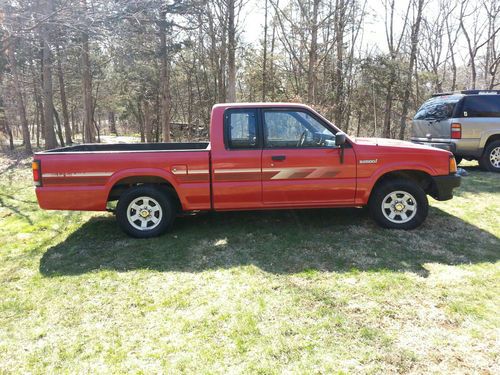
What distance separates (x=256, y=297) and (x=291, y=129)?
2461 millimetres

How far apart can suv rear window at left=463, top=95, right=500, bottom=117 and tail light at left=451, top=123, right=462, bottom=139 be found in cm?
36

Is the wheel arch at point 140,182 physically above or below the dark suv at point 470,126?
below

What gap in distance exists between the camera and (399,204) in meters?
5.11

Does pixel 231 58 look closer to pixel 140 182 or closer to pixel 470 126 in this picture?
pixel 470 126

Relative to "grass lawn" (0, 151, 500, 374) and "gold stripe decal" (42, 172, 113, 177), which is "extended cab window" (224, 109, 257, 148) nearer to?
"grass lawn" (0, 151, 500, 374)

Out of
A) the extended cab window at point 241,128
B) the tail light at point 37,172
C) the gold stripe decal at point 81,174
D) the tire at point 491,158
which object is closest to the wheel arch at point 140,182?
the gold stripe decal at point 81,174

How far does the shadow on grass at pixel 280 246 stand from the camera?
13.7 feet

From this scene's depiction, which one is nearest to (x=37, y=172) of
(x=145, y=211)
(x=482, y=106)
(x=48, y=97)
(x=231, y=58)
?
(x=145, y=211)

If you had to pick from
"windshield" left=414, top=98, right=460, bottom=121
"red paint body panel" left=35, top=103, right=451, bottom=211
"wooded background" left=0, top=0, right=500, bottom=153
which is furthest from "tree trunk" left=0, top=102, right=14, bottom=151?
"windshield" left=414, top=98, right=460, bottom=121

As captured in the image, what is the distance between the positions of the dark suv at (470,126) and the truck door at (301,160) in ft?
17.5

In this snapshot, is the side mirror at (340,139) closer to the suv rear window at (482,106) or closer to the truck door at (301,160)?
the truck door at (301,160)

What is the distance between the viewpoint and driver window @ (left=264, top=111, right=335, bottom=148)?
4953 mm

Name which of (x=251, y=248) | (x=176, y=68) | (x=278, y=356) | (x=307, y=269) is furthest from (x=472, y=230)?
(x=176, y=68)

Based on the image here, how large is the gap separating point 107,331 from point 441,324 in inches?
110
